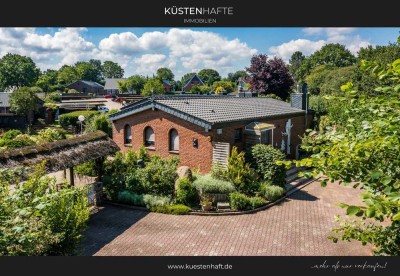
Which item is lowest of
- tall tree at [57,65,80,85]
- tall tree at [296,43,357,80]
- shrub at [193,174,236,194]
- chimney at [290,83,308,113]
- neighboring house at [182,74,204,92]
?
shrub at [193,174,236,194]

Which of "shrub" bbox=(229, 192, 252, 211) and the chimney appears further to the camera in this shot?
the chimney

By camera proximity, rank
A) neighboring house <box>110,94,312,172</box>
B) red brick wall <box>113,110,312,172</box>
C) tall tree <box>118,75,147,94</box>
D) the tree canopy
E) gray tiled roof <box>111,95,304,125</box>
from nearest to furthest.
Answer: the tree canopy → neighboring house <box>110,94,312,172</box> → red brick wall <box>113,110,312,172</box> → gray tiled roof <box>111,95,304,125</box> → tall tree <box>118,75,147,94</box>

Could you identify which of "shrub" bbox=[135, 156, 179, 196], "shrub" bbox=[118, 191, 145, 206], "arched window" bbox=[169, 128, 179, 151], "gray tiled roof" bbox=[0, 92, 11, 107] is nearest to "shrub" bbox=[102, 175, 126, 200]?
"shrub" bbox=[118, 191, 145, 206]

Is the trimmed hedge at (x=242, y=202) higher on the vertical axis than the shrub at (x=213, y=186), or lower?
lower

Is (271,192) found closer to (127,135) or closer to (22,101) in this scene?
(127,135)

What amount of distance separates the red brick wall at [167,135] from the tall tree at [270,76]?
25265mm

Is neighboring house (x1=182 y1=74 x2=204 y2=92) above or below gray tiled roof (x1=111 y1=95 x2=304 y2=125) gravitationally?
above

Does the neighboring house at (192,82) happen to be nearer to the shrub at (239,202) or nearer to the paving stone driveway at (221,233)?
the paving stone driveway at (221,233)

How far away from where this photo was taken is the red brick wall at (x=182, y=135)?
17094mm

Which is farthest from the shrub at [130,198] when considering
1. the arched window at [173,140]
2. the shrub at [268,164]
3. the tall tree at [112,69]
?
the tall tree at [112,69]

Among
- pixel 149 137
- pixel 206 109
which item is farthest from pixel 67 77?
pixel 206 109

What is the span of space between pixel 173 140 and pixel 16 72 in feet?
276

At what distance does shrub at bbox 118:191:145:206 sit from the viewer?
1422 cm

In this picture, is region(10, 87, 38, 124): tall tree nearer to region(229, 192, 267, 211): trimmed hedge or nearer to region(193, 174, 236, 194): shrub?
region(193, 174, 236, 194): shrub
